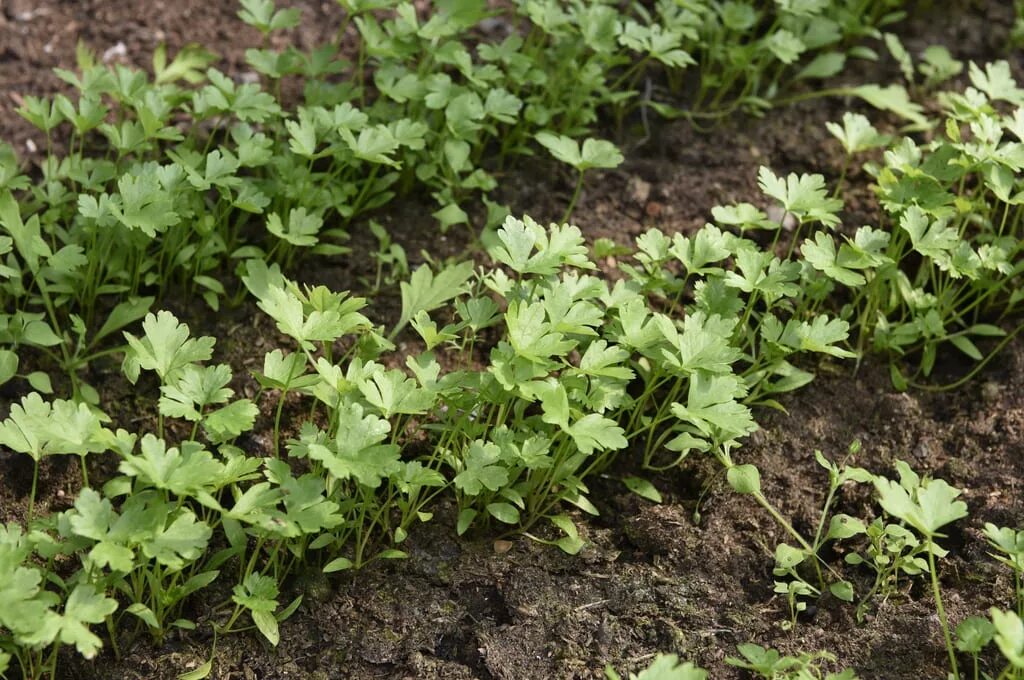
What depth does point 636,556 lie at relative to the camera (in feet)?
7.91

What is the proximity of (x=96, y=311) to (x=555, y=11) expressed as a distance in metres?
1.47

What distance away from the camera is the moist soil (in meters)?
2.21

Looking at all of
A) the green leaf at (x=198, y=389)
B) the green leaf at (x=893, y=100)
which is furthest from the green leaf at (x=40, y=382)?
the green leaf at (x=893, y=100)

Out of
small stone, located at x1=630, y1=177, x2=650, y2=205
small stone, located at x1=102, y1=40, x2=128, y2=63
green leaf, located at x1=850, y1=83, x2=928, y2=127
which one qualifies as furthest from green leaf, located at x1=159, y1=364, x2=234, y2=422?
green leaf, located at x1=850, y1=83, x2=928, y2=127

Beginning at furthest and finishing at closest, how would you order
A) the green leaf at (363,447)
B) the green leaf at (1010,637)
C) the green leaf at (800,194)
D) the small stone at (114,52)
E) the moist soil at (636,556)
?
the small stone at (114,52)
the green leaf at (800,194)
the moist soil at (636,556)
the green leaf at (363,447)
the green leaf at (1010,637)

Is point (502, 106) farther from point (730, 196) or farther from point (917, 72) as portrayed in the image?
point (917, 72)

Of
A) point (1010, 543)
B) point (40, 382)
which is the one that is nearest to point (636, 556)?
point (1010, 543)

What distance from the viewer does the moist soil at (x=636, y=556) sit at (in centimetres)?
221

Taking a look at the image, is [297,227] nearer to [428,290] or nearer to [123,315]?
[428,290]

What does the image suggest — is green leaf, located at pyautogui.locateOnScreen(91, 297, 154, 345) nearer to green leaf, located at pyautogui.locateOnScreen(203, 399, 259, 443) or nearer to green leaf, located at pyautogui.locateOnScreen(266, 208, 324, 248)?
green leaf, located at pyautogui.locateOnScreen(266, 208, 324, 248)

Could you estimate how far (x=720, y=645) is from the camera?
222 centimetres

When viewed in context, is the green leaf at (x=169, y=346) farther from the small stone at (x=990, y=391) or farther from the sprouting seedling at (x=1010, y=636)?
the small stone at (x=990, y=391)

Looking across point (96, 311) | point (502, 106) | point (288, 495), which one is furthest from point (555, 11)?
point (288, 495)

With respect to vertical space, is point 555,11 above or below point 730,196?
above
